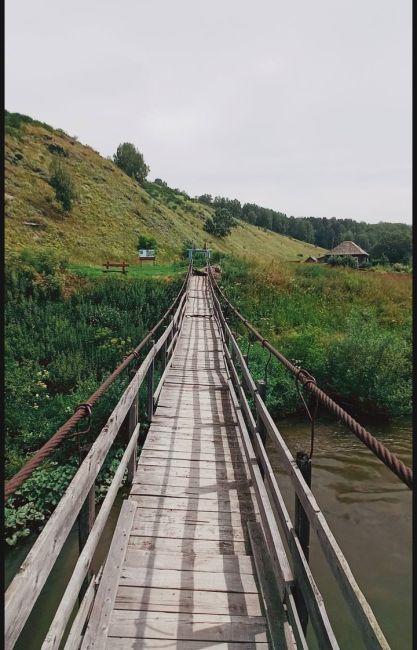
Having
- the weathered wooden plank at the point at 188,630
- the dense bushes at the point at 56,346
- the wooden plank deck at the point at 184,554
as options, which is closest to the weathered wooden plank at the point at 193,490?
the wooden plank deck at the point at 184,554

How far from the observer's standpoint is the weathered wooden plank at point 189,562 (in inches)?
121

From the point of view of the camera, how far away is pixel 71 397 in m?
10.5

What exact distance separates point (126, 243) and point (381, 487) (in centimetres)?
3546

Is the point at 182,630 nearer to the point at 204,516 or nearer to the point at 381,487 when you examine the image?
the point at 204,516

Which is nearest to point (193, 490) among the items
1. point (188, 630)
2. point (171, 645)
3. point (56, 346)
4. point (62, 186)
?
point (188, 630)

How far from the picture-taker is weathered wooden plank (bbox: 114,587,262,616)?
2.67 meters

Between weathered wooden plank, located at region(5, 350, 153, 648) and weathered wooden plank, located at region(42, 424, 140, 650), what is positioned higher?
weathered wooden plank, located at region(5, 350, 153, 648)

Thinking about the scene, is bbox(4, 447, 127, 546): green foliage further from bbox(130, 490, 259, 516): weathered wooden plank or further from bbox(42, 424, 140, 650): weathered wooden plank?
bbox(42, 424, 140, 650): weathered wooden plank

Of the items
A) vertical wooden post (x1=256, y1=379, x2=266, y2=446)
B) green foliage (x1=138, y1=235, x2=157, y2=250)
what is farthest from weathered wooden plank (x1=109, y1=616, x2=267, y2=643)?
green foliage (x1=138, y1=235, x2=157, y2=250)

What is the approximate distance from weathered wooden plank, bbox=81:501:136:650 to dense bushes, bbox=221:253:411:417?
851cm

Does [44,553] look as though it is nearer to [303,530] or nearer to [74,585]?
[74,585]

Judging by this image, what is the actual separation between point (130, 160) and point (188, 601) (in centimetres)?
7669

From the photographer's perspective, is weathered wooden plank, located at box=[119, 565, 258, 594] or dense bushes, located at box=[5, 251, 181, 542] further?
dense bushes, located at box=[5, 251, 181, 542]

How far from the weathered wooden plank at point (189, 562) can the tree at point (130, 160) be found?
74552 millimetres
